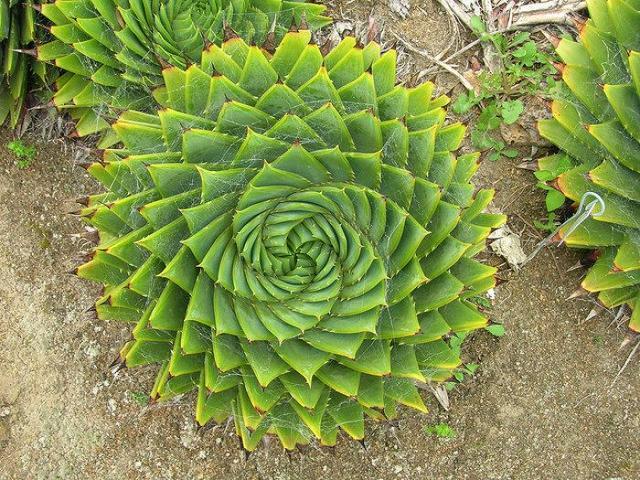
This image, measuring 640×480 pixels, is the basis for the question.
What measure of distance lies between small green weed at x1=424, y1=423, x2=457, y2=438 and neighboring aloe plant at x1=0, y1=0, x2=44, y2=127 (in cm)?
281

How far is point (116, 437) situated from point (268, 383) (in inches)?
72.2

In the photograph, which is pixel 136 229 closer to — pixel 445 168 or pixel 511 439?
pixel 445 168

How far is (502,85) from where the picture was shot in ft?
12.4

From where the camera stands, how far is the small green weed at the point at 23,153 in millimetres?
3828

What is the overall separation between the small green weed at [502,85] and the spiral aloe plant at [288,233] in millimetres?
1446

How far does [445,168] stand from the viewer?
7.64 ft

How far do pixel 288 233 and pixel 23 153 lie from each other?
2361 mm

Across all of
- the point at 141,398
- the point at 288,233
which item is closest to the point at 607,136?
the point at 288,233

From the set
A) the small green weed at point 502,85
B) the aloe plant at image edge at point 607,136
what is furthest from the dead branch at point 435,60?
the aloe plant at image edge at point 607,136

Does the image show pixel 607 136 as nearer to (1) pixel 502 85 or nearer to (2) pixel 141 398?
(1) pixel 502 85

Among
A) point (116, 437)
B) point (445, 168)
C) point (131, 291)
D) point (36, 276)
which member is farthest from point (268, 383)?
point (36, 276)

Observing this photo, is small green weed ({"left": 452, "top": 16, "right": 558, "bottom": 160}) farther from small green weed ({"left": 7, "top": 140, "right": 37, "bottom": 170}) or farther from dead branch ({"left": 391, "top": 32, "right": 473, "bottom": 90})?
small green weed ({"left": 7, "top": 140, "right": 37, "bottom": 170})

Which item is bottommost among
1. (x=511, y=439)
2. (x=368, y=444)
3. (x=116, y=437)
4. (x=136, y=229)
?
(x=116, y=437)

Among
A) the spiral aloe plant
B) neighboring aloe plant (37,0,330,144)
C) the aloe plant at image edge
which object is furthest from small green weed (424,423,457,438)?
neighboring aloe plant (37,0,330,144)
